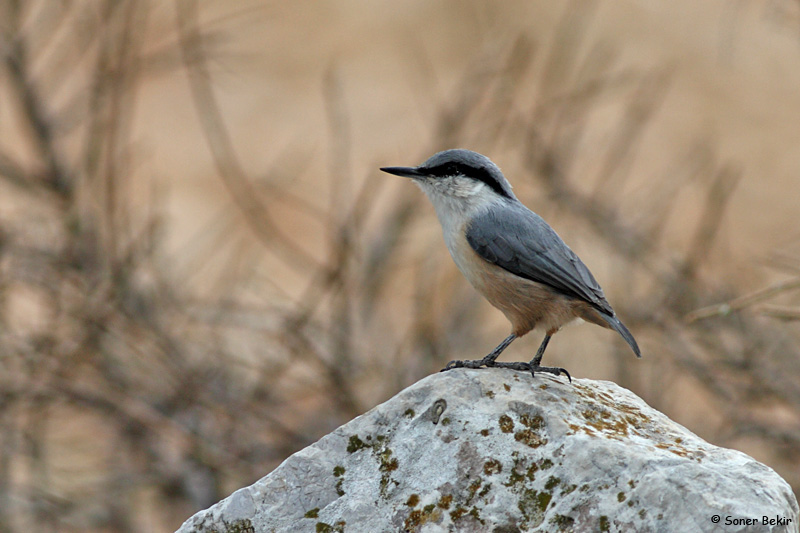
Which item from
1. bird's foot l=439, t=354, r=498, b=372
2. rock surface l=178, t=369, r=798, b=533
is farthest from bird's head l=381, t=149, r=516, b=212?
rock surface l=178, t=369, r=798, b=533

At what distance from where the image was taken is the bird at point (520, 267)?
380 cm

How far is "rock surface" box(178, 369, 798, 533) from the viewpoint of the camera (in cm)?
253

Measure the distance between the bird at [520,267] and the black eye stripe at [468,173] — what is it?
0.01 metres

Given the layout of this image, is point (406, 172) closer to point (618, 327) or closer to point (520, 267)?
point (520, 267)

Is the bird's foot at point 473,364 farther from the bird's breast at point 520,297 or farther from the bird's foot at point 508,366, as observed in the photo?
the bird's breast at point 520,297

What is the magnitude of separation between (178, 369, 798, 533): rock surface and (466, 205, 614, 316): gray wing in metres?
0.72

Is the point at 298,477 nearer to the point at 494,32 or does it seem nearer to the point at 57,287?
the point at 57,287

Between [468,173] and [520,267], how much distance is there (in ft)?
1.98

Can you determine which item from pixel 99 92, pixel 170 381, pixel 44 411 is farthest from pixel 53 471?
pixel 99 92

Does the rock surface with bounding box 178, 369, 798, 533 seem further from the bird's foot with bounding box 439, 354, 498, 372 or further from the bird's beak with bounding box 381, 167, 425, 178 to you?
the bird's beak with bounding box 381, 167, 425, 178

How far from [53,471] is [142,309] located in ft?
4.26

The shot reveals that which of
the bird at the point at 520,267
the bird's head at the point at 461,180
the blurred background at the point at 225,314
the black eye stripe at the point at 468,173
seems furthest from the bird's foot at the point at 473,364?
the blurred background at the point at 225,314

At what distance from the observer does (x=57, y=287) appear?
588cm

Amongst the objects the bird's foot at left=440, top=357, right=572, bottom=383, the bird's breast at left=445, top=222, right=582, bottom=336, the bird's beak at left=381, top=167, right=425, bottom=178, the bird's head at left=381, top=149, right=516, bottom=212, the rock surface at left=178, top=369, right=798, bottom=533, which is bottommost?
the rock surface at left=178, top=369, right=798, bottom=533
